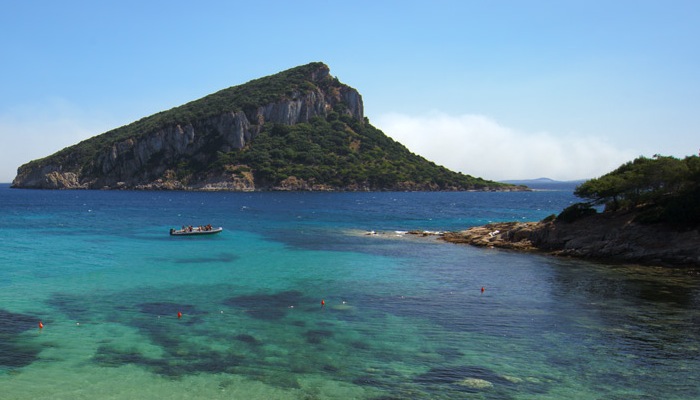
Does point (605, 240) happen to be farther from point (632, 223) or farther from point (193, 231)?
point (193, 231)

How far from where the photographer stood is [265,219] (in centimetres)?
9575

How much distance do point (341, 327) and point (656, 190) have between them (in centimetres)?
4696

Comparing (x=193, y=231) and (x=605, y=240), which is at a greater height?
(x=605, y=240)

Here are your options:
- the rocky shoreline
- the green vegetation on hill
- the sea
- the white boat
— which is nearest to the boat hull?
the white boat

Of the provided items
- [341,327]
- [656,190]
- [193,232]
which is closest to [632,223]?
[656,190]

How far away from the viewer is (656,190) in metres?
54.6

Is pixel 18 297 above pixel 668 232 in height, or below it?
below

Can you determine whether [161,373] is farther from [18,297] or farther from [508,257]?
[508,257]

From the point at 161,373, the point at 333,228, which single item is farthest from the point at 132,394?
the point at 333,228

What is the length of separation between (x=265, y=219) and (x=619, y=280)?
69.5 meters

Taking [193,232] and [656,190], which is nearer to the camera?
[656,190]

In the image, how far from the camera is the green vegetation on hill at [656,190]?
47.9m

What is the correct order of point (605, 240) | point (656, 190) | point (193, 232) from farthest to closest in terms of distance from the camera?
point (193, 232) < point (656, 190) < point (605, 240)

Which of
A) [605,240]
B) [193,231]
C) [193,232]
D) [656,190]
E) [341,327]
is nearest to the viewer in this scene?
[341,327]
